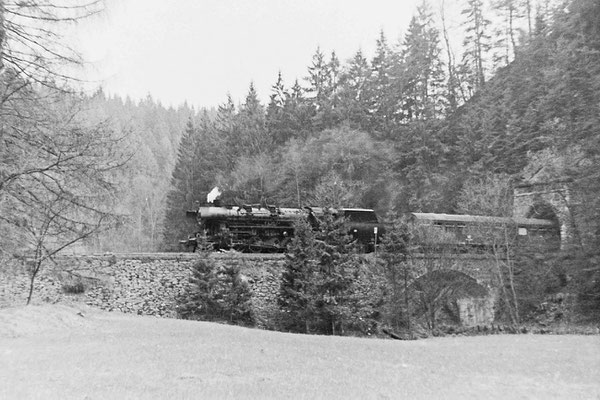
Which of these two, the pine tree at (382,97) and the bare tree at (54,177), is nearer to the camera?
the bare tree at (54,177)

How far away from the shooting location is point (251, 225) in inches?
1016

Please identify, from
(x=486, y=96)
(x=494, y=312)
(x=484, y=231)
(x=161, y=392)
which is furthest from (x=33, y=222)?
(x=486, y=96)

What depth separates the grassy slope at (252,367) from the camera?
5.82 metres

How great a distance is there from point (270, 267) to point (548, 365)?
1797cm

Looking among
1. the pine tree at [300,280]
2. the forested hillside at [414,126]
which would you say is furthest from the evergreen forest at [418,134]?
the pine tree at [300,280]

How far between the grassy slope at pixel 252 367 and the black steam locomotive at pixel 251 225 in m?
13.6

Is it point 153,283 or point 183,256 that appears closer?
point 153,283

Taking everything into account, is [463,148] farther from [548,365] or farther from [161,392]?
[161,392]

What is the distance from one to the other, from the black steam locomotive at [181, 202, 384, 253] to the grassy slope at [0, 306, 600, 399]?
44.8ft

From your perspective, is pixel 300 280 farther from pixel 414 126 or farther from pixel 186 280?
pixel 414 126

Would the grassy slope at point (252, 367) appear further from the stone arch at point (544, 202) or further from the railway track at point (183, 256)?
the stone arch at point (544, 202)

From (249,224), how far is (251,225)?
0.44ft

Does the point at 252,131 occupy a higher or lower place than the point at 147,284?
higher

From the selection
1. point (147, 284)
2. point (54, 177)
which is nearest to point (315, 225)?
point (147, 284)
